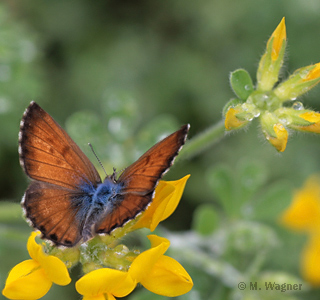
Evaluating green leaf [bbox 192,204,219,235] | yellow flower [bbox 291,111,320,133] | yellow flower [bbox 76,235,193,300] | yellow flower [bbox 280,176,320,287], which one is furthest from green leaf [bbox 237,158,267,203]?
yellow flower [bbox 76,235,193,300]

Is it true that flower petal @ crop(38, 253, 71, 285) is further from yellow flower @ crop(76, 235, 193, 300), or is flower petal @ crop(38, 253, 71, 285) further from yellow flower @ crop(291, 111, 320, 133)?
yellow flower @ crop(291, 111, 320, 133)

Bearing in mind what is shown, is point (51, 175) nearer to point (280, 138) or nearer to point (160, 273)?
point (160, 273)

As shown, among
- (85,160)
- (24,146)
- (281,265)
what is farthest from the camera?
(281,265)

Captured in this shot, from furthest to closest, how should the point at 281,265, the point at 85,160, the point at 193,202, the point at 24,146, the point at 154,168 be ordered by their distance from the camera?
the point at 193,202
the point at 281,265
the point at 85,160
the point at 24,146
the point at 154,168

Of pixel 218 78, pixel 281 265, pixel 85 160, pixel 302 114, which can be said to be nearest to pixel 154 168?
pixel 85 160

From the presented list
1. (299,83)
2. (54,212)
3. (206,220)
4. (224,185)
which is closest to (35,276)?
(54,212)

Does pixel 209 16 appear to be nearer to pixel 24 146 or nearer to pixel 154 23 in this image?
pixel 154 23

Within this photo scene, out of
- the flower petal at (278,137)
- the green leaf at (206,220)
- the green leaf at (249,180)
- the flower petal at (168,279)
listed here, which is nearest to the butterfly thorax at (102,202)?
the flower petal at (168,279)
